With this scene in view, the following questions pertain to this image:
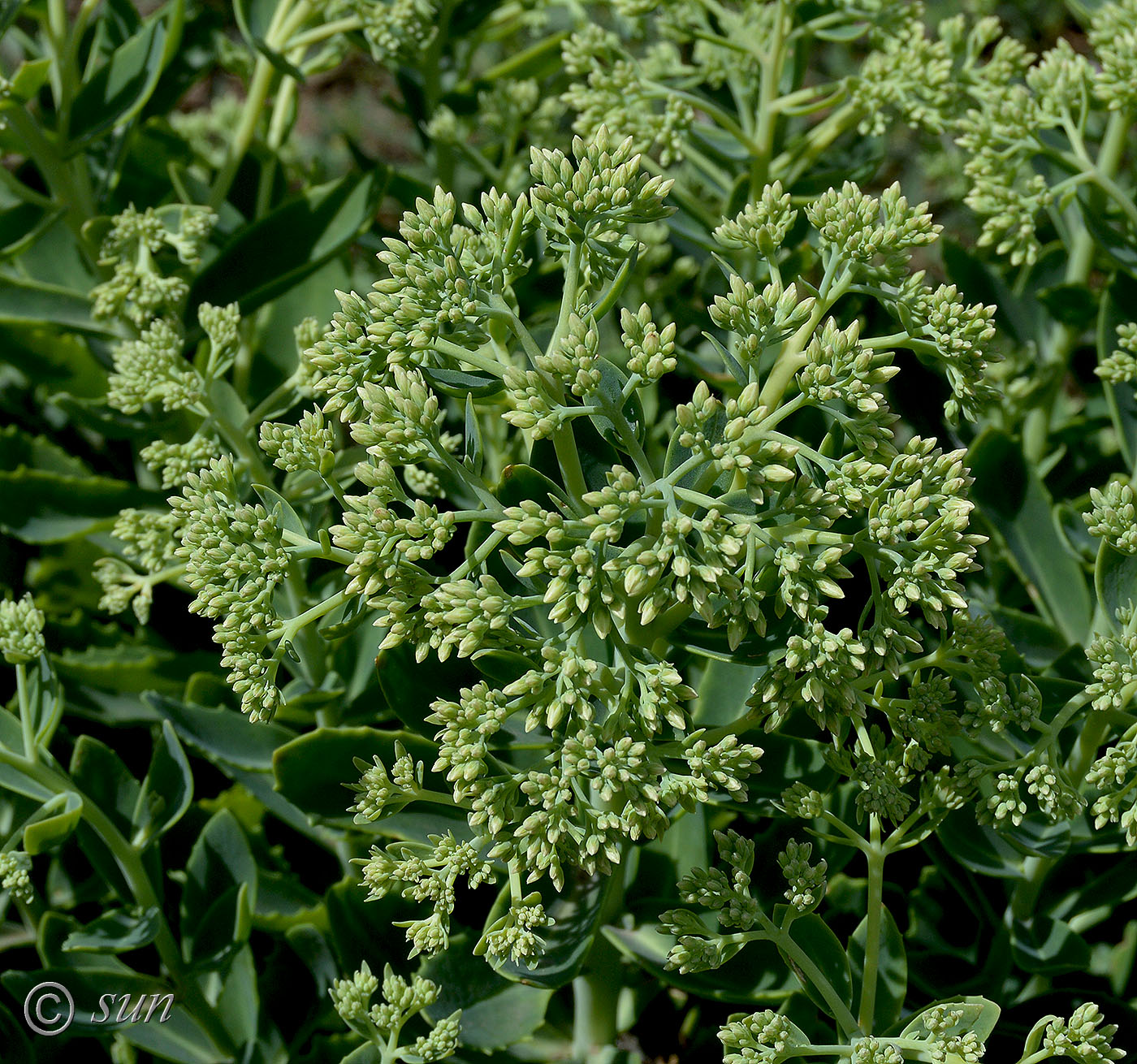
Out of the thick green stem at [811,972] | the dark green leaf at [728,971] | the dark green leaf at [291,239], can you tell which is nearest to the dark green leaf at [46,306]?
the dark green leaf at [291,239]

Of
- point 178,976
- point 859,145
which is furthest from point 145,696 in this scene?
point 859,145

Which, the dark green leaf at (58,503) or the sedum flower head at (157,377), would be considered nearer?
the sedum flower head at (157,377)

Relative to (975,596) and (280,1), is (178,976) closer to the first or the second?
(975,596)

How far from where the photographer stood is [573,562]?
911mm

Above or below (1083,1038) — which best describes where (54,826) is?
above

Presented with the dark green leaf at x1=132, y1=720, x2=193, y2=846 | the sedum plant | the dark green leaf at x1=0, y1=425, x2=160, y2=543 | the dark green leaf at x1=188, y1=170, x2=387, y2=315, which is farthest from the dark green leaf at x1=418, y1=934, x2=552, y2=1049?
the dark green leaf at x1=188, y1=170, x2=387, y2=315

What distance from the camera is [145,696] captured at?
1340 mm

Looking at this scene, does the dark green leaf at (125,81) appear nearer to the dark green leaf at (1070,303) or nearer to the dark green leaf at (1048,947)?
the dark green leaf at (1070,303)

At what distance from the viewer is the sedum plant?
0.96m

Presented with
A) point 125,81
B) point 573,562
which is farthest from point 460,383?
point 125,81

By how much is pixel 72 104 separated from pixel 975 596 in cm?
140

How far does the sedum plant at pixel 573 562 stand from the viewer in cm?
96

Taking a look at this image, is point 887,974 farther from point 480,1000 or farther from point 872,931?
point 480,1000

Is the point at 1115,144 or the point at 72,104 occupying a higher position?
the point at 72,104
